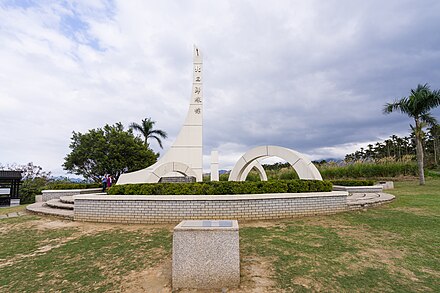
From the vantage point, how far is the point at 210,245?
3.09 metres

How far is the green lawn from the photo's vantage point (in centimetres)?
316

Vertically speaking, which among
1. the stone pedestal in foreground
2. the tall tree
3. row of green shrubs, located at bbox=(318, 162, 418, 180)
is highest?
the tall tree

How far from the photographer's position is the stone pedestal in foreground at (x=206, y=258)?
3.03m

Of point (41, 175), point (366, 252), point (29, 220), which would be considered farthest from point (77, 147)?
point (366, 252)

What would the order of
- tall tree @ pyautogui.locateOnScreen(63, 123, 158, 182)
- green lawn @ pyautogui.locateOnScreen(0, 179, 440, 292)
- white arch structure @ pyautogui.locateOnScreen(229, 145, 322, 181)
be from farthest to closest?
tall tree @ pyautogui.locateOnScreen(63, 123, 158, 182) < white arch structure @ pyautogui.locateOnScreen(229, 145, 322, 181) < green lawn @ pyautogui.locateOnScreen(0, 179, 440, 292)

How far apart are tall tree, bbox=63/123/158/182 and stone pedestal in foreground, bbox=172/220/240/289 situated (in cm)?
1775

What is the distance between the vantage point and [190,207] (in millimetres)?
6395

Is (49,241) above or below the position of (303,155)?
below

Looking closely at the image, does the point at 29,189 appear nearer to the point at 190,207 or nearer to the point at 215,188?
the point at 190,207

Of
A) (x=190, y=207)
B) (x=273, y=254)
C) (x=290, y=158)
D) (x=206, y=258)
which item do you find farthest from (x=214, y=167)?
(x=206, y=258)

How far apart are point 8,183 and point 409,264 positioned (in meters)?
18.5

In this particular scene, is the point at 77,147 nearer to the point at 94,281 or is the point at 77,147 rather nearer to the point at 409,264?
the point at 94,281

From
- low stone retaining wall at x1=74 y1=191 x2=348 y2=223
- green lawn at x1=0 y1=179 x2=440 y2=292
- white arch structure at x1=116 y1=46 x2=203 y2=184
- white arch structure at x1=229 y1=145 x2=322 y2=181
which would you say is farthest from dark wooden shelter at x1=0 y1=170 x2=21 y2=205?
white arch structure at x1=229 y1=145 x2=322 y2=181

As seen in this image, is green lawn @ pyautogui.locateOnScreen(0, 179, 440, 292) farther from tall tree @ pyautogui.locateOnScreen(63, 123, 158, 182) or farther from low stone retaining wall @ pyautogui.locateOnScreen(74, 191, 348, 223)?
tall tree @ pyautogui.locateOnScreen(63, 123, 158, 182)
